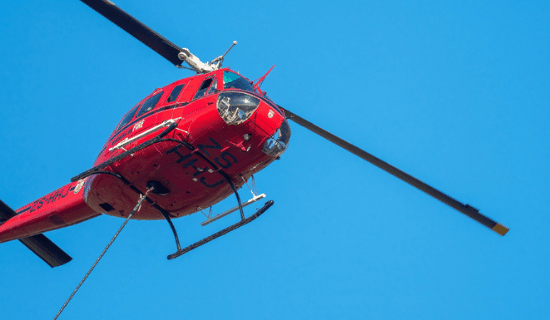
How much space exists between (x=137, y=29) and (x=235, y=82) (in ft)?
9.70

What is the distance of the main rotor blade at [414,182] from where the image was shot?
36.4ft

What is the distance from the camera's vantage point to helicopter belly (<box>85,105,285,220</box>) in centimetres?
995

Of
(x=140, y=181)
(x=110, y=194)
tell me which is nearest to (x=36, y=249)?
(x=110, y=194)

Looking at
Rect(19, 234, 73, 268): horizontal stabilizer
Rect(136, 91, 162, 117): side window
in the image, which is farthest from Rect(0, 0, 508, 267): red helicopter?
Rect(19, 234, 73, 268): horizontal stabilizer

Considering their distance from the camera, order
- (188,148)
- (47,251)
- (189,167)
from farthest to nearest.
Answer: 1. (47,251)
2. (189,167)
3. (188,148)

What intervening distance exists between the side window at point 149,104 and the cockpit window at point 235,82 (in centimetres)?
175

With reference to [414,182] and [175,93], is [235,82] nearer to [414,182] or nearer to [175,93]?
[175,93]

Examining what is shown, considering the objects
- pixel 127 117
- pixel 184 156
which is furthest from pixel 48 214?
pixel 184 156

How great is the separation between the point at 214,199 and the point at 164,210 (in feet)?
4.06

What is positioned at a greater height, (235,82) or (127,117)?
(235,82)

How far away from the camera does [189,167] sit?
10477 mm

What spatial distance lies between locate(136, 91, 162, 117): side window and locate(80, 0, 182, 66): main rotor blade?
130 centimetres

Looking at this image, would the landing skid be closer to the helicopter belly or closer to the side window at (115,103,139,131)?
the helicopter belly

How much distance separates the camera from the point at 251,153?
10227 mm
